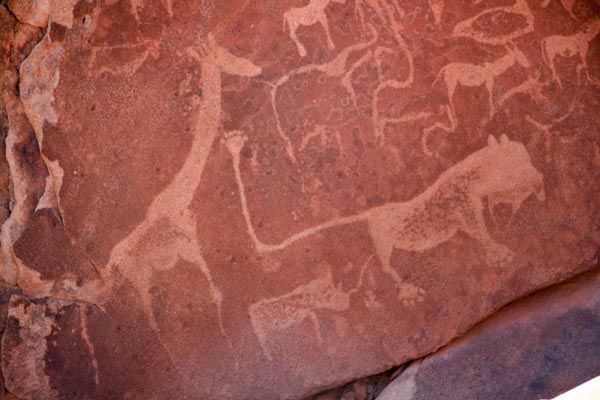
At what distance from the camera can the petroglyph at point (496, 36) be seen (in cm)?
215

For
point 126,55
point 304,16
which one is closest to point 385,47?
point 304,16

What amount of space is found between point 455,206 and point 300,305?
573mm

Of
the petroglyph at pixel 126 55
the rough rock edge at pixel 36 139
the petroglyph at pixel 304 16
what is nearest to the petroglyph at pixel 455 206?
the petroglyph at pixel 304 16

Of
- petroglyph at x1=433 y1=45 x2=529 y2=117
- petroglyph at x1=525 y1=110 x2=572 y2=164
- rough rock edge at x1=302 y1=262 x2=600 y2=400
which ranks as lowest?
rough rock edge at x1=302 y1=262 x2=600 y2=400

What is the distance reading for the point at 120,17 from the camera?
2.02 m

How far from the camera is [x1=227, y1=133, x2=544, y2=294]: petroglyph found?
7.07 feet

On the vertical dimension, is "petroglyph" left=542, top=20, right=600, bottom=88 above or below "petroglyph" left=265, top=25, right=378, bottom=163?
below

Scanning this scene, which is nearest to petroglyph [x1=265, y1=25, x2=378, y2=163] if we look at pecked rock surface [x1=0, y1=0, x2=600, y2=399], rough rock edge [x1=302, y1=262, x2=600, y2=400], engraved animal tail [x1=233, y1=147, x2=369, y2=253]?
pecked rock surface [x1=0, y1=0, x2=600, y2=399]

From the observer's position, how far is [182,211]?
208 centimetres

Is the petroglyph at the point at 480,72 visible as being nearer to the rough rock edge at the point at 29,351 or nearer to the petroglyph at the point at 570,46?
the petroglyph at the point at 570,46

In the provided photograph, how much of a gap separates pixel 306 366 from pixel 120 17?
3.92 ft

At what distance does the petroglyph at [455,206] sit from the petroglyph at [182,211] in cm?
50

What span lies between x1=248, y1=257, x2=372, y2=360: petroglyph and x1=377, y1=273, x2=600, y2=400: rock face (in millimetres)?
350

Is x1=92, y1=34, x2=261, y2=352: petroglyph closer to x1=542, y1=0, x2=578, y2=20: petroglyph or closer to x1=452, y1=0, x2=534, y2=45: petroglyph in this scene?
x1=452, y1=0, x2=534, y2=45: petroglyph
